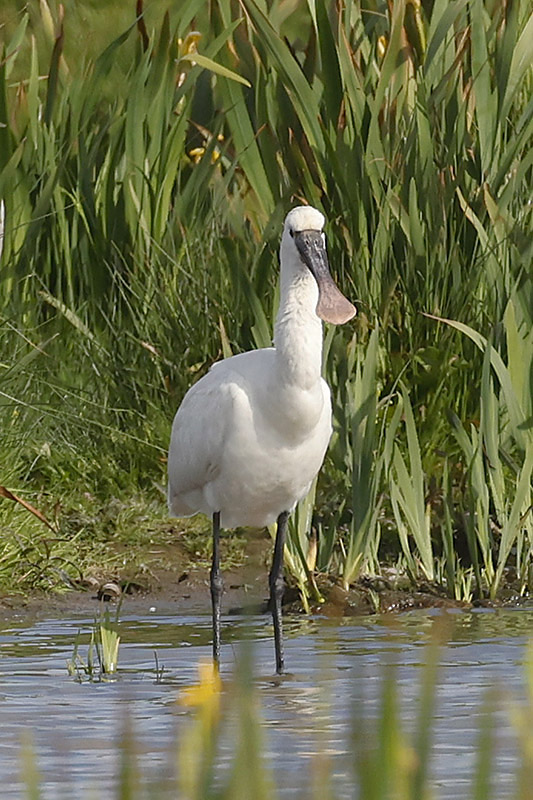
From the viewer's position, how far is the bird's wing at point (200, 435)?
231 inches

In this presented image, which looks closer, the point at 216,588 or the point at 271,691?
the point at 271,691

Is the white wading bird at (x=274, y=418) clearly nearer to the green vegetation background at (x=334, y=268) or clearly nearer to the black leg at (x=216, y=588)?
the black leg at (x=216, y=588)

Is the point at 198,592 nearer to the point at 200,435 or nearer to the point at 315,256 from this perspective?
the point at 200,435

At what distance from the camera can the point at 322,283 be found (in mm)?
5645

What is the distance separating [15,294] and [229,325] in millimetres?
910

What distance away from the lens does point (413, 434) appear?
624cm

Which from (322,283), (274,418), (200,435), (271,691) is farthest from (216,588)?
(322,283)

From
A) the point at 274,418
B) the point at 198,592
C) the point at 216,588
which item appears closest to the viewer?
the point at 274,418

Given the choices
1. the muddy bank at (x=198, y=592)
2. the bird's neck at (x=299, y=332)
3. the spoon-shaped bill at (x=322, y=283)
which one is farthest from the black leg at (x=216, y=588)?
the spoon-shaped bill at (x=322, y=283)

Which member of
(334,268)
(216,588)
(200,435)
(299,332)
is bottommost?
(216,588)

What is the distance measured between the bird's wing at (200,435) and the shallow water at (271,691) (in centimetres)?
54

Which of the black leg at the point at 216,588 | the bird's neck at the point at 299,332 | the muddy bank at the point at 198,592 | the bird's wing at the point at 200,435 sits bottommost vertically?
the muddy bank at the point at 198,592

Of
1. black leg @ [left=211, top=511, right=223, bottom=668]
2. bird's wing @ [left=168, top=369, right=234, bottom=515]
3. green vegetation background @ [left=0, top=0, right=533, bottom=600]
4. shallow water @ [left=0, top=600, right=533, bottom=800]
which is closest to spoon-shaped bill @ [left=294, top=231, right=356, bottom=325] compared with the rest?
bird's wing @ [left=168, top=369, right=234, bottom=515]

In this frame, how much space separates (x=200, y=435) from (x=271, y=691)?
0.99 m
